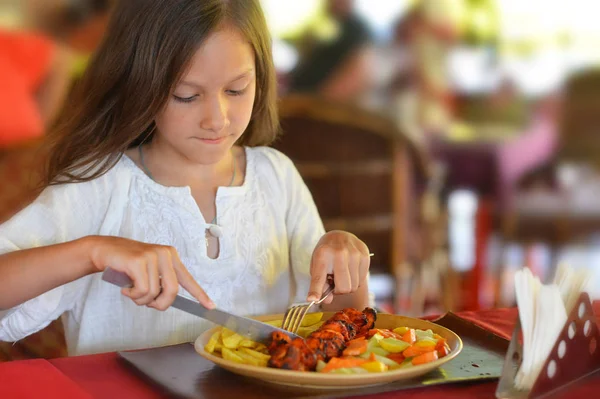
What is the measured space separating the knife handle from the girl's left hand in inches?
11.0

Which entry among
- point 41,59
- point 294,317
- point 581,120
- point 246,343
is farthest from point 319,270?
point 581,120

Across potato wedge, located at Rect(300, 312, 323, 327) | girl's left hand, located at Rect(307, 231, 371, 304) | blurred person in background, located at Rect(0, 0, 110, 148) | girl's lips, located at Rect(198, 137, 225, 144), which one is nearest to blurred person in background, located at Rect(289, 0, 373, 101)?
blurred person in background, located at Rect(0, 0, 110, 148)

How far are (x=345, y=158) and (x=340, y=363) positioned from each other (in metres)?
2.29

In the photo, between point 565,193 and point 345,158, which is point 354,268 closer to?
point 345,158

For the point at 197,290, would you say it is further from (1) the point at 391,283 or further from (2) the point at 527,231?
(2) the point at 527,231

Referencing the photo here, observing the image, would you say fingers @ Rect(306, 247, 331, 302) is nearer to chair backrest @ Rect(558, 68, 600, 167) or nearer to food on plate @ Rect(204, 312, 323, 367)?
food on plate @ Rect(204, 312, 323, 367)

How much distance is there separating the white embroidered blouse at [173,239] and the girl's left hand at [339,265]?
28cm

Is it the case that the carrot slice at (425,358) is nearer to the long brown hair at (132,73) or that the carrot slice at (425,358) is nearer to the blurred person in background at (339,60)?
the long brown hair at (132,73)

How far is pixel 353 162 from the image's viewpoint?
10.5 feet

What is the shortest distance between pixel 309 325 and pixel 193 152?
39 cm

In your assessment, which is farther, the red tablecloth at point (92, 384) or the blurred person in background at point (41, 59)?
the blurred person in background at point (41, 59)

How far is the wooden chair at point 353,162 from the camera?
3.12 m

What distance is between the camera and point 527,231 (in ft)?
15.3

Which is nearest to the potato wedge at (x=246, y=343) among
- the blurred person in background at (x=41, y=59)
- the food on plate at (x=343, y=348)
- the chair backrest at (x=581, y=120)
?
the food on plate at (x=343, y=348)
